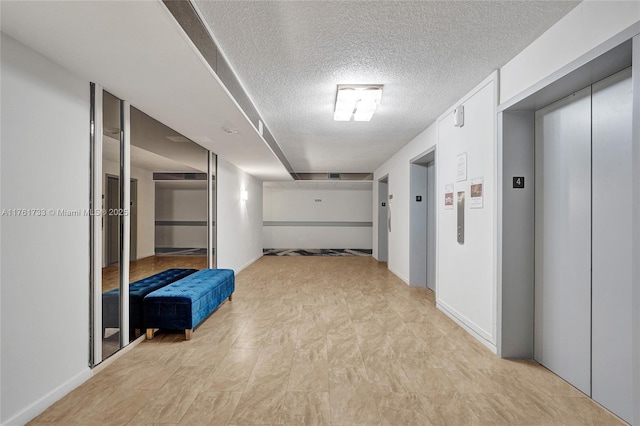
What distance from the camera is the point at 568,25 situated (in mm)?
2354

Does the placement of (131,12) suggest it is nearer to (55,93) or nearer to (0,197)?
(55,93)

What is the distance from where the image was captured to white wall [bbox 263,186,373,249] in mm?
13555

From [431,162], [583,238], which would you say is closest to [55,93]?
[583,238]

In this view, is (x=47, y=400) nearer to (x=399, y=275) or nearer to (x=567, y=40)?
(x=567, y=40)

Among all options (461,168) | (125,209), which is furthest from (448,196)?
(125,209)

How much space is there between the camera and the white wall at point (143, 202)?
310 centimetres

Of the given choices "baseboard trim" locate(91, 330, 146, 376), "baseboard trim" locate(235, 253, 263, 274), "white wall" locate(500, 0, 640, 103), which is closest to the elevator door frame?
"white wall" locate(500, 0, 640, 103)

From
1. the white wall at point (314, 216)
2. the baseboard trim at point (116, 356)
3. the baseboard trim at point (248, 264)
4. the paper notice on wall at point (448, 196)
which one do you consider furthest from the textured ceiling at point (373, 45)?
the white wall at point (314, 216)

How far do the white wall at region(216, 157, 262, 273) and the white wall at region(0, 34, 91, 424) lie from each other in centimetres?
380

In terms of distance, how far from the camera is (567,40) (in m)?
2.37

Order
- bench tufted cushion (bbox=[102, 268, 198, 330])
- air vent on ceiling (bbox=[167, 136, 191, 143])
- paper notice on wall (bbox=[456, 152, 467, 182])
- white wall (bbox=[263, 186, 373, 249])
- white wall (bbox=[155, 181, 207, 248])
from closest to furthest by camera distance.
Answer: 1. bench tufted cushion (bbox=[102, 268, 198, 330])
2. paper notice on wall (bbox=[456, 152, 467, 182])
3. air vent on ceiling (bbox=[167, 136, 191, 143])
4. white wall (bbox=[155, 181, 207, 248])
5. white wall (bbox=[263, 186, 373, 249])

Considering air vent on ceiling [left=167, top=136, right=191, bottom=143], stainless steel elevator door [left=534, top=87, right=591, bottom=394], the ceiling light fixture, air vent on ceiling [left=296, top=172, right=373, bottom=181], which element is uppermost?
the ceiling light fixture

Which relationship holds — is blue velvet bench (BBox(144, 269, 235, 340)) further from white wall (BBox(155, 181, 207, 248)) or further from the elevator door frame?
the elevator door frame

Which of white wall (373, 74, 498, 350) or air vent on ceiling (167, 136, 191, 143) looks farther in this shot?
air vent on ceiling (167, 136, 191, 143)
